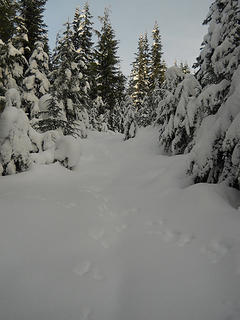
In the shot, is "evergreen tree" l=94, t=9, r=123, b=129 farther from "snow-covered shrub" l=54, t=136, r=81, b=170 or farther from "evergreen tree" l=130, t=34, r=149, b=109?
"snow-covered shrub" l=54, t=136, r=81, b=170

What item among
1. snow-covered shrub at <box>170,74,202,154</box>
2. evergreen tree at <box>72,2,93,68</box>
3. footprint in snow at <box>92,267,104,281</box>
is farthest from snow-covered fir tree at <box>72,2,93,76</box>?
footprint in snow at <box>92,267,104,281</box>

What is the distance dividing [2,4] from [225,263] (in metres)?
10.2

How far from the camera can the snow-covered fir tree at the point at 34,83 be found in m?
12.6

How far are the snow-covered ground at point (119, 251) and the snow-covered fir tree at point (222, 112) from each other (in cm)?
50

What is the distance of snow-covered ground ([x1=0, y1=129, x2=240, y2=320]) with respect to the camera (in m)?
2.27

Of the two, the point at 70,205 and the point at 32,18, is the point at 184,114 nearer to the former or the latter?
the point at 70,205

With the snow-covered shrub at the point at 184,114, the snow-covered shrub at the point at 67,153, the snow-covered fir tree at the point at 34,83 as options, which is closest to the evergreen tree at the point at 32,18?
the snow-covered fir tree at the point at 34,83

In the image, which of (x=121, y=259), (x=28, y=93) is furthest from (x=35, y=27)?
(x=121, y=259)

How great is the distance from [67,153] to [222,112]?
208 inches

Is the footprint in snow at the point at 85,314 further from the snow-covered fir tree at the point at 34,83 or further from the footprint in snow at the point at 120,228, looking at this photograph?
the snow-covered fir tree at the point at 34,83

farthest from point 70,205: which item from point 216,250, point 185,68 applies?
point 185,68

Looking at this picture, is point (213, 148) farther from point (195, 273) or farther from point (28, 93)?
point (28, 93)

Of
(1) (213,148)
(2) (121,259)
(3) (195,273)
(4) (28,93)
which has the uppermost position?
(4) (28,93)

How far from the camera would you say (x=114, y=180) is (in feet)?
24.0
